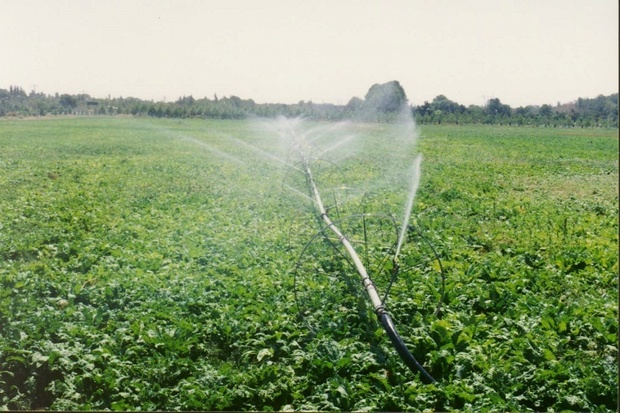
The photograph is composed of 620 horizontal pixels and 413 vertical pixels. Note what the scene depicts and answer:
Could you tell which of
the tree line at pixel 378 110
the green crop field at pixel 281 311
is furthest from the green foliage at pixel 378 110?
the green crop field at pixel 281 311

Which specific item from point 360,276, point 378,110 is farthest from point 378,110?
point 360,276

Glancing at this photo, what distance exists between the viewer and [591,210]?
11547mm

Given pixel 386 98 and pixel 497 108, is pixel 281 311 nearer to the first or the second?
pixel 386 98

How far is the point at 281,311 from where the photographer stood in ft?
18.1

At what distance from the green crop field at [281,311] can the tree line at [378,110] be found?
4196 cm

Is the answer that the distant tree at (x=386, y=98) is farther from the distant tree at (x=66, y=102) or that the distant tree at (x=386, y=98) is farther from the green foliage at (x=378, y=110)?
the distant tree at (x=66, y=102)

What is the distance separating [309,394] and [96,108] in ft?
241

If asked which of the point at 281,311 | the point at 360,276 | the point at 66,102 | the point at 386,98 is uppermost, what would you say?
the point at 66,102

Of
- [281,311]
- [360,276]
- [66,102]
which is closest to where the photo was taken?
[281,311]

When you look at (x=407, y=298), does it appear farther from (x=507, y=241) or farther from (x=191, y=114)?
(x=191, y=114)

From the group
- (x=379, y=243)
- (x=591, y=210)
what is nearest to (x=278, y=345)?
(x=379, y=243)

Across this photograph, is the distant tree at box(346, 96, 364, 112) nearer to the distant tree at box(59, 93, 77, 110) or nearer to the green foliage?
the green foliage

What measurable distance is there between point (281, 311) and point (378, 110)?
6083 centimetres

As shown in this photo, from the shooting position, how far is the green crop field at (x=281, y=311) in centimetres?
396
